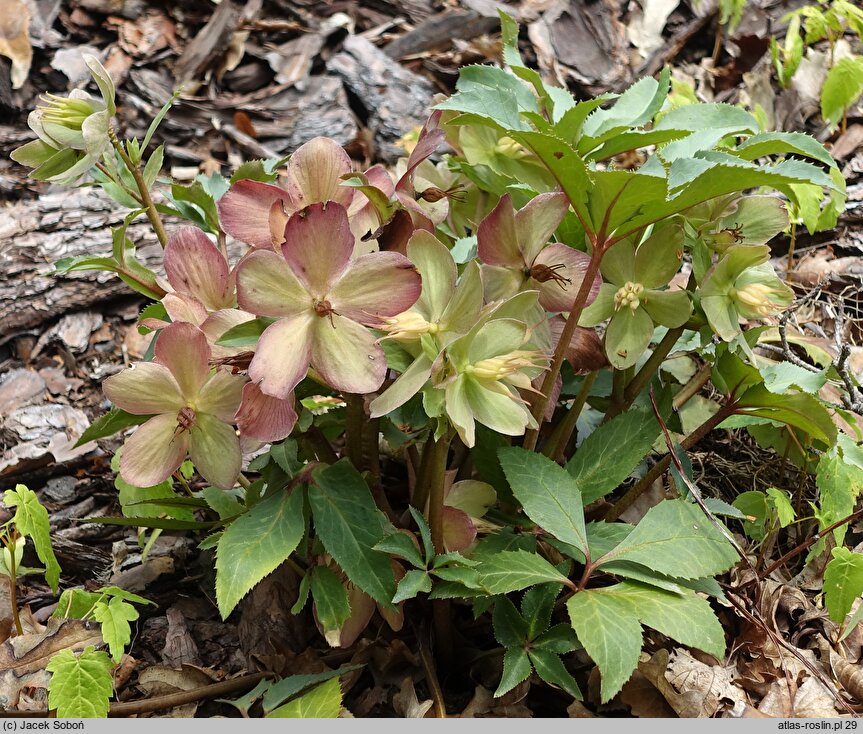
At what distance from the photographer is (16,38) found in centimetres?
209

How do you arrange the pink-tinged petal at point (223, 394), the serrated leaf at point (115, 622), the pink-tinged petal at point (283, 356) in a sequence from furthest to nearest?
the serrated leaf at point (115, 622) < the pink-tinged petal at point (223, 394) < the pink-tinged petal at point (283, 356)

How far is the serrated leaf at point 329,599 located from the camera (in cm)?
80

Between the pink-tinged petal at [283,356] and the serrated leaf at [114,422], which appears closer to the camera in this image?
the pink-tinged petal at [283,356]

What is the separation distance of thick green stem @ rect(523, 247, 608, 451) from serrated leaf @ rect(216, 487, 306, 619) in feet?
0.84

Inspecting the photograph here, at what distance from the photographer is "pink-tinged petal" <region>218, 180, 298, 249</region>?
2.44 ft

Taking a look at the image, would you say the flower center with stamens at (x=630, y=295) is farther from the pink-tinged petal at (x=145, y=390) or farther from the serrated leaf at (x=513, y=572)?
the pink-tinged petal at (x=145, y=390)

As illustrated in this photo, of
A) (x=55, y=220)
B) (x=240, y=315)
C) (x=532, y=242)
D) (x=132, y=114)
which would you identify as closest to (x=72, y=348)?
(x=55, y=220)

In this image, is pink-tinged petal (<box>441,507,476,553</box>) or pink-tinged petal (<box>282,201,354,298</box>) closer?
pink-tinged petal (<box>282,201,354,298</box>)

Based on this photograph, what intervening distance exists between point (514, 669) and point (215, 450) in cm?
36

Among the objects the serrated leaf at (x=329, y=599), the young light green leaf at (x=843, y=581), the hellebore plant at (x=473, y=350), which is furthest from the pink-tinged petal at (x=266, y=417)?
the young light green leaf at (x=843, y=581)

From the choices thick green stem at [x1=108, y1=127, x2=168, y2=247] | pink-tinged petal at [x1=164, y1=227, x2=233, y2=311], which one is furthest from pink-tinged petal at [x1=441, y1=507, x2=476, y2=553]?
thick green stem at [x1=108, y1=127, x2=168, y2=247]

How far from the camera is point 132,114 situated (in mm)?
2109

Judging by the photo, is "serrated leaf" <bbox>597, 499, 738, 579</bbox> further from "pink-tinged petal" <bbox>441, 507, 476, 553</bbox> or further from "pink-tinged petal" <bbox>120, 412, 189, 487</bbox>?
"pink-tinged petal" <bbox>120, 412, 189, 487</bbox>

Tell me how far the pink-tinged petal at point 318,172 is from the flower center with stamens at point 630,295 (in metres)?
0.29
